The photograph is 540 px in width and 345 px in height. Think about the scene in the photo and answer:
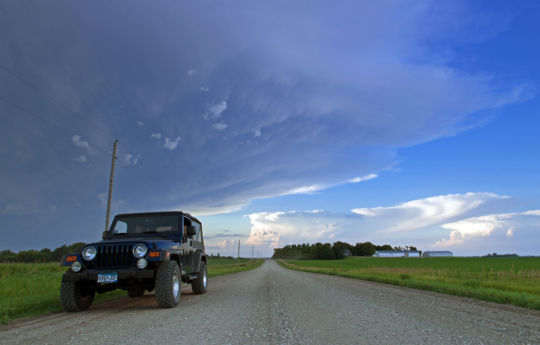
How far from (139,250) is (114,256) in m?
0.63

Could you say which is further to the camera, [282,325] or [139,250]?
[139,250]

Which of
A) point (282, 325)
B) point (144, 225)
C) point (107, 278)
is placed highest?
point (144, 225)

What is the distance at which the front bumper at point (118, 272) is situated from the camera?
720 centimetres

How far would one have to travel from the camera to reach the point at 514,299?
912 centimetres

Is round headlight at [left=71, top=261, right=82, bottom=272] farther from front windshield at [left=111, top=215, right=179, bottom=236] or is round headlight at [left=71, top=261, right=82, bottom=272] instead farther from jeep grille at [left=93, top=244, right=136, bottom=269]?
front windshield at [left=111, top=215, right=179, bottom=236]

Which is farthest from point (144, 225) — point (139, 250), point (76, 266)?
point (76, 266)

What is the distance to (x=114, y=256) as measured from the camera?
25.0ft

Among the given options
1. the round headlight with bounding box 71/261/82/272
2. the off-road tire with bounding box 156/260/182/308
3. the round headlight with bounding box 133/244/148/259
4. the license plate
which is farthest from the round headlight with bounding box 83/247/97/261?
the off-road tire with bounding box 156/260/182/308

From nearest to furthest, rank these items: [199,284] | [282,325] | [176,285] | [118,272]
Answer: [282,325] < [118,272] < [176,285] < [199,284]

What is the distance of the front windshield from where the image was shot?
31.6ft

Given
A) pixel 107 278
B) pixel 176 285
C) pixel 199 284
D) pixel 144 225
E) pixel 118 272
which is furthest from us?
pixel 199 284

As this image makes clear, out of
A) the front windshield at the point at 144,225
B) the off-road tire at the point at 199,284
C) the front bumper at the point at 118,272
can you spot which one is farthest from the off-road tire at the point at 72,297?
the off-road tire at the point at 199,284

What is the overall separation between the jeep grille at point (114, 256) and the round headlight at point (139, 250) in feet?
0.46

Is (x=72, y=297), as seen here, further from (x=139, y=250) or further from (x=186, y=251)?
(x=186, y=251)
